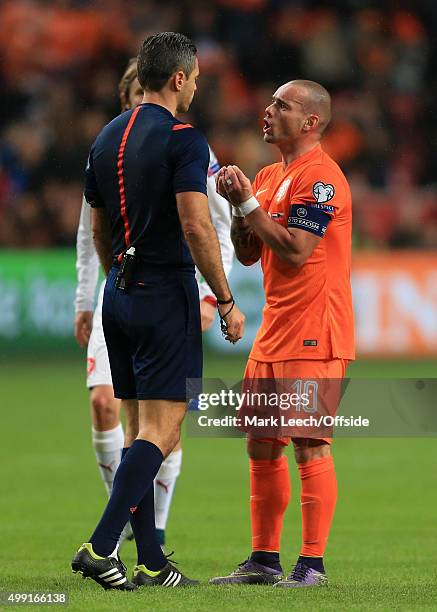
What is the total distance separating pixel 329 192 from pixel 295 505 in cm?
335

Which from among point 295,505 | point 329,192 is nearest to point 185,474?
point 295,505

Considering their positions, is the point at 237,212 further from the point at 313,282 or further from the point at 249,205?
the point at 313,282

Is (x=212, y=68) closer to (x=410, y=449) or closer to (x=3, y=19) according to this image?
(x=3, y=19)

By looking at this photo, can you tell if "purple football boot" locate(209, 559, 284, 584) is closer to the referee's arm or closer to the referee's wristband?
the referee's arm

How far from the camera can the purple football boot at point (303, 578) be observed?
562 cm

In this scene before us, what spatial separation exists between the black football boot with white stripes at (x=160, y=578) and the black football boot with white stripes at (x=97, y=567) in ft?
0.77

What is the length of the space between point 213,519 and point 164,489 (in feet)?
3.64

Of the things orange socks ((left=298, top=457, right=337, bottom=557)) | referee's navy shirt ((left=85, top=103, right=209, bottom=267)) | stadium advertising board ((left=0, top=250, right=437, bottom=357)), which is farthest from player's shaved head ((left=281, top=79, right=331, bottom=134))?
stadium advertising board ((left=0, top=250, right=437, bottom=357))

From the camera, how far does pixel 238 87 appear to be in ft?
66.5

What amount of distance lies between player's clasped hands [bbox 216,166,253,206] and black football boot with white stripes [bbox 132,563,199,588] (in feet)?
5.14

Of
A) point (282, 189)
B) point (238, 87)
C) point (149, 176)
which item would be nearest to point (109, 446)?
point (282, 189)

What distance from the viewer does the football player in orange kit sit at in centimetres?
570

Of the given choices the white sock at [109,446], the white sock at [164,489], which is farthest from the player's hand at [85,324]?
the white sock at [164,489]

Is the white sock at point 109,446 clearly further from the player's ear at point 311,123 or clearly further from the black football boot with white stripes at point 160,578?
the player's ear at point 311,123
